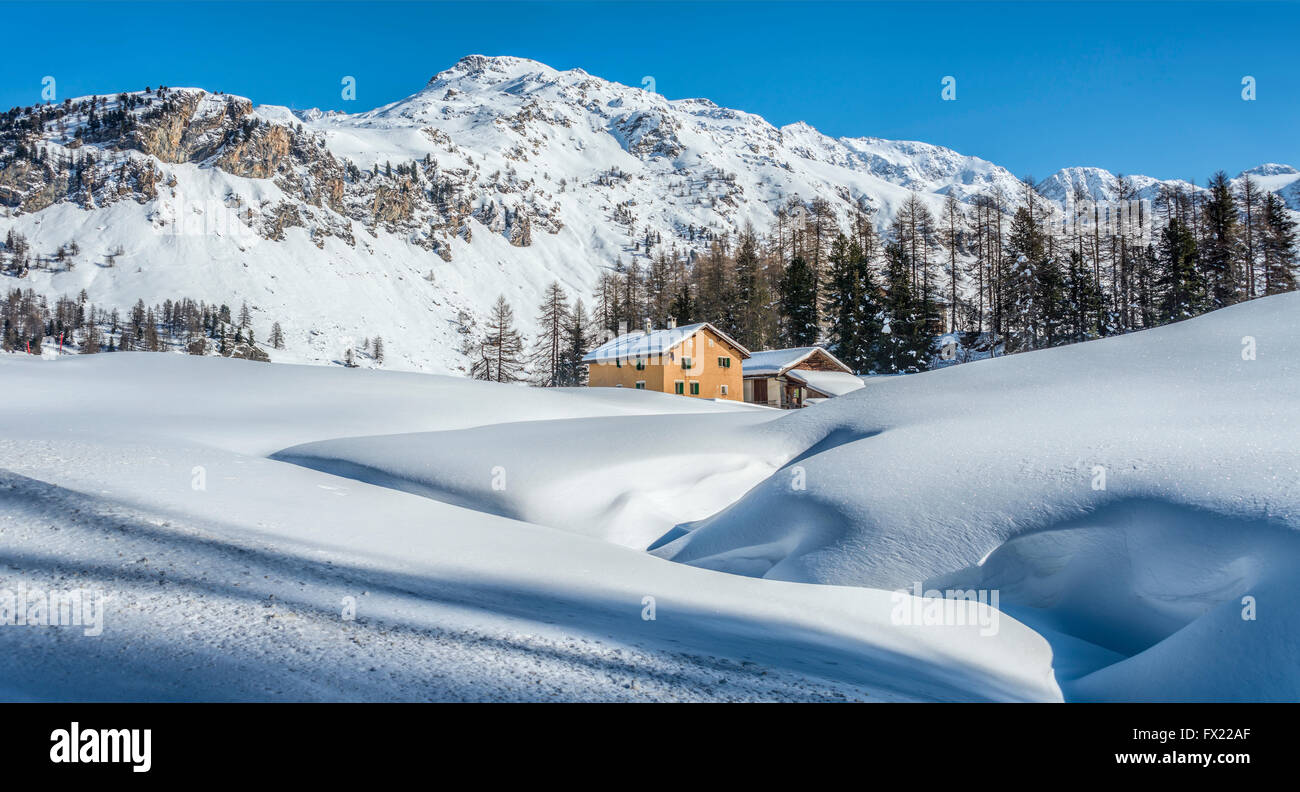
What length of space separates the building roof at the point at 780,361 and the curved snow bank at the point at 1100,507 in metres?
31.0

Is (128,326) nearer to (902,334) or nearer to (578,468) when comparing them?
(902,334)

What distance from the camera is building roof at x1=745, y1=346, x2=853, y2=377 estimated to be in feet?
132

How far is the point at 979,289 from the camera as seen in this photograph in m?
50.9

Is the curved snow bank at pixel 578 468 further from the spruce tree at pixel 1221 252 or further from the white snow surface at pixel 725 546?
the spruce tree at pixel 1221 252

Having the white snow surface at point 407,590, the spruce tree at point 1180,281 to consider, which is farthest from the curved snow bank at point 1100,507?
the spruce tree at point 1180,281

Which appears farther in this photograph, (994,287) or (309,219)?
(309,219)

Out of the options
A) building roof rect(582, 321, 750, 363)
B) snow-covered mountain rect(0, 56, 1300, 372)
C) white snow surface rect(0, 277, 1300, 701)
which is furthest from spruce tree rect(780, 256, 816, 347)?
snow-covered mountain rect(0, 56, 1300, 372)

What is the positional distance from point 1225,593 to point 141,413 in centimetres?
1350

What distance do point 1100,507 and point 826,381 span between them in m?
35.3

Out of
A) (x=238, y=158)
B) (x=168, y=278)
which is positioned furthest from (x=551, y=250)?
(x=168, y=278)

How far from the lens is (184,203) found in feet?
360

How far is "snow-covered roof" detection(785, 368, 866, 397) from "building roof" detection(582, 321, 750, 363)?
355 centimetres

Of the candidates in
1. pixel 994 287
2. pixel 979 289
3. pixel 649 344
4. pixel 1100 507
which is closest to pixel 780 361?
pixel 649 344

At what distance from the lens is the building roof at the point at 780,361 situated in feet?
132
